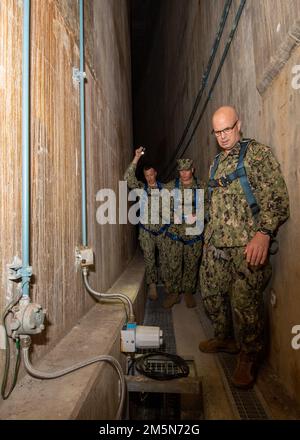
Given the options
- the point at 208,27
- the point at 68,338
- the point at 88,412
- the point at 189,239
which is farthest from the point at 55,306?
the point at 208,27

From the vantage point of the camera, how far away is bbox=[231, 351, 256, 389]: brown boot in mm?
2062

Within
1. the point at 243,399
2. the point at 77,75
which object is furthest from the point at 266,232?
the point at 77,75

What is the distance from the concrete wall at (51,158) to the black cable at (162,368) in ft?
2.10

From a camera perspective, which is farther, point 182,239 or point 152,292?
point 152,292

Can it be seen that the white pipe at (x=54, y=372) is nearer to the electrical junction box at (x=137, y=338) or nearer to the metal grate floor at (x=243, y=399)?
the electrical junction box at (x=137, y=338)

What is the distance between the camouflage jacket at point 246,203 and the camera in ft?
6.21

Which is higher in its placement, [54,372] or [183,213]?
[183,213]

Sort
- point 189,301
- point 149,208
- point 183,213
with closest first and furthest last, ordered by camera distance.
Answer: point 189,301
point 183,213
point 149,208

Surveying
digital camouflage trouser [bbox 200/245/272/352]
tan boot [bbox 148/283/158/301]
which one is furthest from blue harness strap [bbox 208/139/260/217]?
tan boot [bbox 148/283/158/301]

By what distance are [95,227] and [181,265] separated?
6.36ft

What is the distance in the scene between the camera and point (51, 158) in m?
1.74

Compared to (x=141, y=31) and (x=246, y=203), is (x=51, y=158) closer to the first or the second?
(x=246, y=203)

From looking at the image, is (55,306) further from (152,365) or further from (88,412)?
(152,365)
